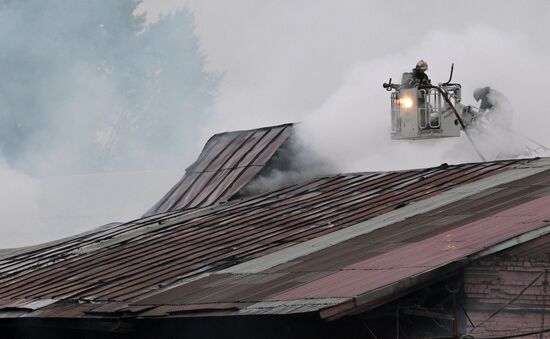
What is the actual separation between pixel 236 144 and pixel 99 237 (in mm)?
5645

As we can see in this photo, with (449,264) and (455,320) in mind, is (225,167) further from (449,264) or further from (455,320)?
(455,320)

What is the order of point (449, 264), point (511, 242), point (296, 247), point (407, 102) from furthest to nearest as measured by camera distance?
point (407, 102) < point (296, 247) < point (511, 242) < point (449, 264)

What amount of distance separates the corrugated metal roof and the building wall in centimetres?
1359

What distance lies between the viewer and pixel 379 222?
26.1 m

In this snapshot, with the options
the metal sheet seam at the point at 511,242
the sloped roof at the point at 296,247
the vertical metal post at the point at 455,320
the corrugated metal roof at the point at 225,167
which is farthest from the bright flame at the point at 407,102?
the vertical metal post at the point at 455,320

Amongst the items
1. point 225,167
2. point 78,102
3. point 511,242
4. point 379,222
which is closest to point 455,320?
point 511,242

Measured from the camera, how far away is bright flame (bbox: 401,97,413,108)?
111 feet

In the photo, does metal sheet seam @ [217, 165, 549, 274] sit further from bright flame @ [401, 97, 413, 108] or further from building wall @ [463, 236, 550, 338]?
bright flame @ [401, 97, 413, 108]

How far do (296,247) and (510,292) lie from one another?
5364 mm

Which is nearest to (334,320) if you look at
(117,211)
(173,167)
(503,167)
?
(503,167)

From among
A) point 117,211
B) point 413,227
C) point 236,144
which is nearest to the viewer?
point 413,227

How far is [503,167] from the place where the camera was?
1117 inches

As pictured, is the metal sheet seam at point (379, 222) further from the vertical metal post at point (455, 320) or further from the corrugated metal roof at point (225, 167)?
the corrugated metal roof at point (225, 167)

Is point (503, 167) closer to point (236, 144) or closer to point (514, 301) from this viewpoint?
point (514, 301)
